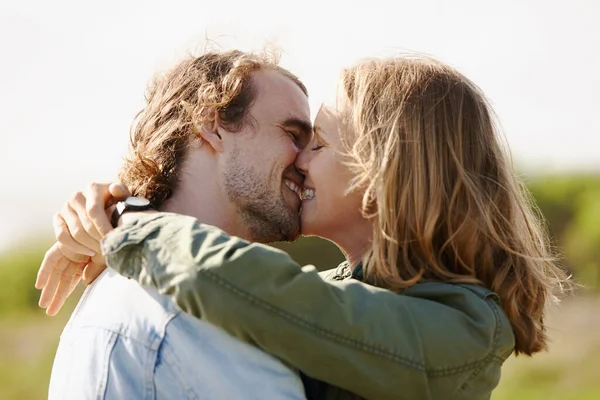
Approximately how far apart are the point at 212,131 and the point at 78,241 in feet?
2.34

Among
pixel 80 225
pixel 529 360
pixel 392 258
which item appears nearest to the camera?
pixel 392 258

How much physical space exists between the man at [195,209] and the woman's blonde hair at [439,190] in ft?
1.55

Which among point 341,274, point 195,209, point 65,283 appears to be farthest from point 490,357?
point 65,283

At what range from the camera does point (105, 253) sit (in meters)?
2.40

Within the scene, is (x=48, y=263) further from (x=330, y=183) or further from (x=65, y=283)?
(x=330, y=183)

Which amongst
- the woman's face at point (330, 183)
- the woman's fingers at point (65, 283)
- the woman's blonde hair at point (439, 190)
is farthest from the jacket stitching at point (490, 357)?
the woman's fingers at point (65, 283)

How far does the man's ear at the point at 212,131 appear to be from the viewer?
3154mm

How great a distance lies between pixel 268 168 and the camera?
319 centimetres

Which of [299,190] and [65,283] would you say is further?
[299,190]

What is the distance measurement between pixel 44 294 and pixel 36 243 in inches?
360

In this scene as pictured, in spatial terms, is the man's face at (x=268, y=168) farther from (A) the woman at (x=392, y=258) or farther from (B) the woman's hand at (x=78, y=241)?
(B) the woman's hand at (x=78, y=241)

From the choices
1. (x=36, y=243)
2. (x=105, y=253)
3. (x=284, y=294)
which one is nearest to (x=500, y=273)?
(x=284, y=294)

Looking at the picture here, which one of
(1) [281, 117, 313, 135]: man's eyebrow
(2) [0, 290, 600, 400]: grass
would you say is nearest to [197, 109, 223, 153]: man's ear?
(1) [281, 117, 313, 135]: man's eyebrow

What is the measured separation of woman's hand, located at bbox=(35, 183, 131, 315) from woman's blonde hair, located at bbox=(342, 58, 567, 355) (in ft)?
2.63
